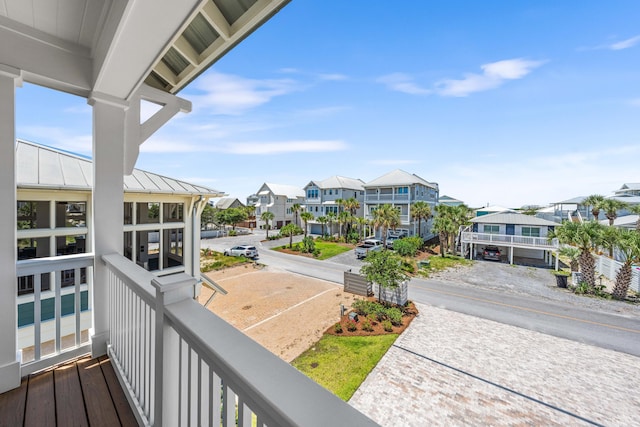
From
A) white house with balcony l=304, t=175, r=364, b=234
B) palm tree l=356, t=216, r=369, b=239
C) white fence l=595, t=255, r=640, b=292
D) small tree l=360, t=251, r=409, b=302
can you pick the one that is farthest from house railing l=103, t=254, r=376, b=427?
white house with balcony l=304, t=175, r=364, b=234

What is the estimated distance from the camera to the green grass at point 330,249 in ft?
61.2

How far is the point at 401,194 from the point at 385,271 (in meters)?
13.8

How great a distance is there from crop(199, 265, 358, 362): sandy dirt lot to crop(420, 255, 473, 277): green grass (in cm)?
590

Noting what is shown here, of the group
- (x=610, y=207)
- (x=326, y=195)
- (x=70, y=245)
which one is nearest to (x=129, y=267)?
(x=70, y=245)

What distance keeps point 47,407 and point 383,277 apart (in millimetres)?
9017


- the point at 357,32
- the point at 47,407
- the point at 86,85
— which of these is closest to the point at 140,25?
the point at 86,85

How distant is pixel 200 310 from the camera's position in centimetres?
104

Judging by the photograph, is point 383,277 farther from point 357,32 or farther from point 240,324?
point 357,32

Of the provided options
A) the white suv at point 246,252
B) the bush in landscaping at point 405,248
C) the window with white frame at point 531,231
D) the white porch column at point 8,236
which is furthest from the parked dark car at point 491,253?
the white porch column at point 8,236

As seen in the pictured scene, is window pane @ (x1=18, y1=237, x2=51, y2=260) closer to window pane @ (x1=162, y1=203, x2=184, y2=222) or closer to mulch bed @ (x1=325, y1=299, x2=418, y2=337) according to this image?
window pane @ (x1=162, y1=203, x2=184, y2=222)

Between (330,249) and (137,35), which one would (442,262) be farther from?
(137,35)

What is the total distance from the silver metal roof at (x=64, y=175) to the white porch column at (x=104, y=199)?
113 inches

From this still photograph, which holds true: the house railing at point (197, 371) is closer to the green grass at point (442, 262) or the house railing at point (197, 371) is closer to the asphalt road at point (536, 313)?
the asphalt road at point (536, 313)

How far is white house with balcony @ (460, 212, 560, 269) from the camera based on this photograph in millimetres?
16562
